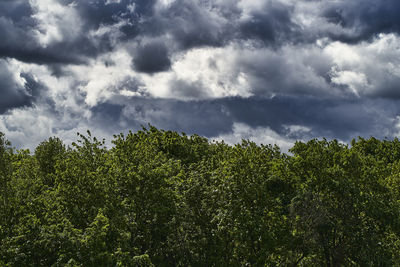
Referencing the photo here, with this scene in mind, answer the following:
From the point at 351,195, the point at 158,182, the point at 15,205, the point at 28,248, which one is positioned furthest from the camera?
the point at 351,195

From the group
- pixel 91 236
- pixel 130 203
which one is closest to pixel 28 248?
pixel 91 236

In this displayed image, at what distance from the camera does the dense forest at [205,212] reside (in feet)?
81.4

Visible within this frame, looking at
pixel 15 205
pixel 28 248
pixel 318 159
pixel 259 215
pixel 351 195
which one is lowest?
pixel 28 248

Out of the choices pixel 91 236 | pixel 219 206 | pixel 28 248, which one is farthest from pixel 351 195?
pixel 28 248

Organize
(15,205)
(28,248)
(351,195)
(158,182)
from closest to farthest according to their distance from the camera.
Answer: (28,248) < (15,205) < (158,182) < (351,195)

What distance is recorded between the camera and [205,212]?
32.3 metres

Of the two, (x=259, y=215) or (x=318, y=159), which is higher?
(x=318, y=159)

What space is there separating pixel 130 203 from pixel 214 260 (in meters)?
7.35

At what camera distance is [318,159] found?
35375 millimetres

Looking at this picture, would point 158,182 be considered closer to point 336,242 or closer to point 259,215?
point 259,215

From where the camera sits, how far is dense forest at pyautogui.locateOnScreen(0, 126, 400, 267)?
24812mm

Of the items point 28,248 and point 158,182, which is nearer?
point 28,248

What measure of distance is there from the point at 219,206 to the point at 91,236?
10682 millimetres

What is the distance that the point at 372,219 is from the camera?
1357 inches
